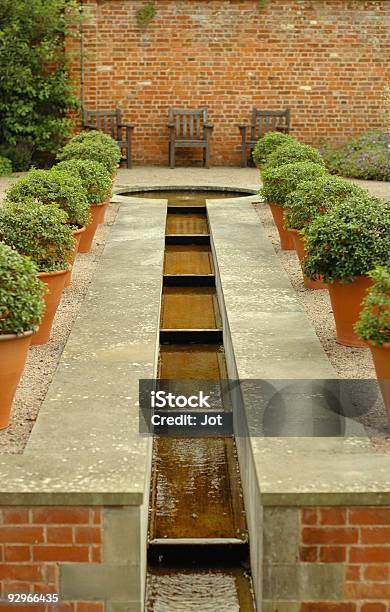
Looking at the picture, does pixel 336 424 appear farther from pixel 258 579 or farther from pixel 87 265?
pixel 87 265

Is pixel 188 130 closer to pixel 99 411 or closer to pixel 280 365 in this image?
pixel 280 365

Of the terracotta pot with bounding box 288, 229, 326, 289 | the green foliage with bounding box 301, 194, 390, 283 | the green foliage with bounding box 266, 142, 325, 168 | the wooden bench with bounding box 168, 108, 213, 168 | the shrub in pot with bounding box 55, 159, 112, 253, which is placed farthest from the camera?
the wooden bench with bounding box 168, 108, 213, 168

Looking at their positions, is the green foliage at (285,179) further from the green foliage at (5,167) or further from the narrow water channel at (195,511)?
the green foliage at (5,167)

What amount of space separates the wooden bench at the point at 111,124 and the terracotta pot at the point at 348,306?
31.3ft

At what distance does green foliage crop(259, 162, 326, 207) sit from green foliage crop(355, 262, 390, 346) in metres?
3.91

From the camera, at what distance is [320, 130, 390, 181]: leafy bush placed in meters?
13.5

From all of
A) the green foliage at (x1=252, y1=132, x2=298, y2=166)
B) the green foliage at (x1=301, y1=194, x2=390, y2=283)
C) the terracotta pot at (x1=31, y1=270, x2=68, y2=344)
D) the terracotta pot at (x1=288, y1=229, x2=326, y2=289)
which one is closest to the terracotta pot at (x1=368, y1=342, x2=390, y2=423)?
the green foliage at (x1=301, y1=194, x2=390, y2=283)

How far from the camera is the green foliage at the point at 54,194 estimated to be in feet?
23.3

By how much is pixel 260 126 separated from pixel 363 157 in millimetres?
1959

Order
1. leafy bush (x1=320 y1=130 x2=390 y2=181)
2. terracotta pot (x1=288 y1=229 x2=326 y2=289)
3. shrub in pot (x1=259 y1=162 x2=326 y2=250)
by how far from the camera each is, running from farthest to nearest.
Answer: leafy bush (x1=320 y1=130 x2=390 y2=181), shrub in pot (x1=259 y1=162 x2=326 y2=250), terracotta pot (x1=288 y1=229 x2=326 y2=289)

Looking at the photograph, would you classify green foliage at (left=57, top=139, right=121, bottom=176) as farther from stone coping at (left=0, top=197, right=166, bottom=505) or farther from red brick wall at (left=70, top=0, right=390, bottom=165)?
red brick wall at (left=70, top=0, right=390, bottom=165)

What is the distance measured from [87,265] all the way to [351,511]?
446cm

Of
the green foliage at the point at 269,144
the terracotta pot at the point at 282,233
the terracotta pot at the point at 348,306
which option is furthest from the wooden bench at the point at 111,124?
the terracotta pot at the point at 348,306

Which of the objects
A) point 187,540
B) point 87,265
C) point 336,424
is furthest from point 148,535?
point 87,265
